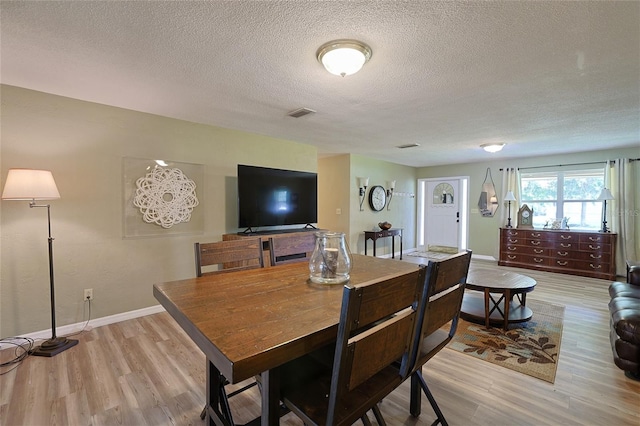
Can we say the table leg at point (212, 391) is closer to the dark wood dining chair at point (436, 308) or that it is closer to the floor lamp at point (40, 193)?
the dark wood dining chair at point (436, 308)

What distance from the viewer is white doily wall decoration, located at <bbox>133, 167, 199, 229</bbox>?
3156 millimetres

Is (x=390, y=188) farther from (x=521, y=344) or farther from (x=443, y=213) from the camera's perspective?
(x=521, y=344)

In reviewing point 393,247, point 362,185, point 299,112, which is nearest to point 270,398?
point 299,112

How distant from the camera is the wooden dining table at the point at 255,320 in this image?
849mm

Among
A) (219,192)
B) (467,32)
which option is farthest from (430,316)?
(219,192)

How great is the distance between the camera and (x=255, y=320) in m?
1.06

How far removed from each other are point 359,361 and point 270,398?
36 centimetres

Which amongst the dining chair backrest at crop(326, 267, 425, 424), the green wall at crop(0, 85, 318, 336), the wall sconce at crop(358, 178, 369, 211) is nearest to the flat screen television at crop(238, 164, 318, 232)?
the green wall at crop(0, 85, 318, 336)

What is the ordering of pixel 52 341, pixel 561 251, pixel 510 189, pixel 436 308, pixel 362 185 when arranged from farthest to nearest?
pixel 510 189
pixel 362 185
pixel 561 251
pixel 52 341
pixel 436 308

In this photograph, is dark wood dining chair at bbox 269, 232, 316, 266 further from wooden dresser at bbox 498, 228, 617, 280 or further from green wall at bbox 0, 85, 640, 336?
wooden dresser at bbox 498, 228, 617, 280

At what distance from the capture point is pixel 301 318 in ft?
3.56

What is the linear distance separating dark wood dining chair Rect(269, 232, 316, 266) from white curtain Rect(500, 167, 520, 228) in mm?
5464

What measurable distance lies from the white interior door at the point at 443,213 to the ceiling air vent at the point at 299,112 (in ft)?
17.1

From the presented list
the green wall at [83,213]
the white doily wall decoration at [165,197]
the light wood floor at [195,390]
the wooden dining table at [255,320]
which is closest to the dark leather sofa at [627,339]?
the light wood floor at [195,390]
